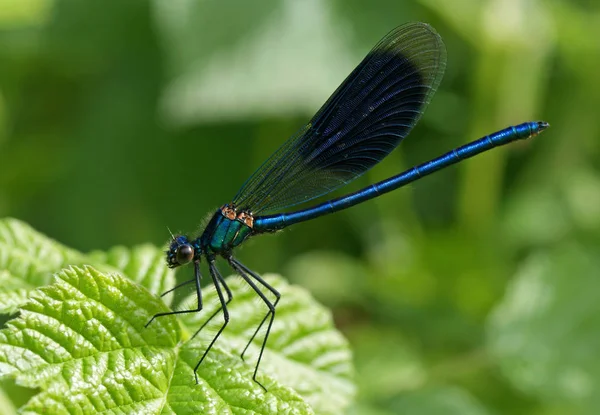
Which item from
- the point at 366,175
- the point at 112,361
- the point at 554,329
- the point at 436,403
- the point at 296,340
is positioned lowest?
the point at 112,361

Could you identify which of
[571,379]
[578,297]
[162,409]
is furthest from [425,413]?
[162,409]

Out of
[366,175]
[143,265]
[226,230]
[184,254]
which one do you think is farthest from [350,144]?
[366,175]

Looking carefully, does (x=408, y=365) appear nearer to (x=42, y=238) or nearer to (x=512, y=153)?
(x=512, y=153)

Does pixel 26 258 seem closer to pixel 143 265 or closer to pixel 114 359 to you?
pixel 143 265

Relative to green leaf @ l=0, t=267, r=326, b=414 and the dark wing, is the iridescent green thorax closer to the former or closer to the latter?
the dark wing

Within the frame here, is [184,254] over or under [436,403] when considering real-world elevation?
under

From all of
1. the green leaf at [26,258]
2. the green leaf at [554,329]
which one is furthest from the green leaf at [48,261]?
the green leaf at [554,329]

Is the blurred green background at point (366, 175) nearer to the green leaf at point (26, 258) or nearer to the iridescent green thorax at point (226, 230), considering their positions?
the iridescent green thorax at point (226, 230)
